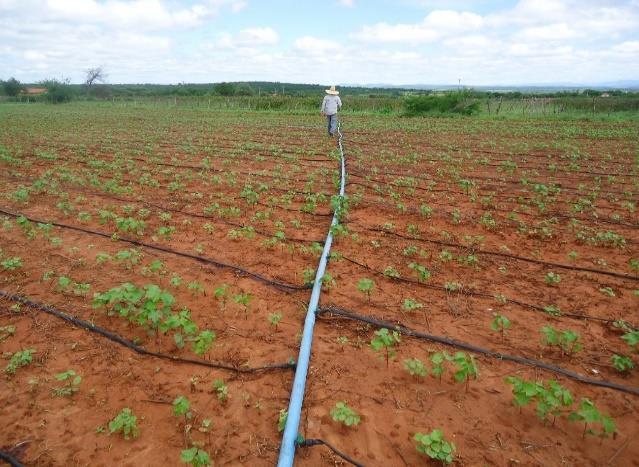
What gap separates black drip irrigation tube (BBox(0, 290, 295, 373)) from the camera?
9.62 feet

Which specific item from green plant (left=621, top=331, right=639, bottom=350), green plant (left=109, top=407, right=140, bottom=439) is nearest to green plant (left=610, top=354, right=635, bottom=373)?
green plant (left=621, top=331, right=639, bottom=350)

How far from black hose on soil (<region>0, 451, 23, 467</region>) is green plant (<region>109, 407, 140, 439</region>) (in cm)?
46

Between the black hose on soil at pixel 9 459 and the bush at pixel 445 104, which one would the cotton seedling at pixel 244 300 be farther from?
the bush at pixel 445 104

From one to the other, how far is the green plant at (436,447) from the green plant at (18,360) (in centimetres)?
277

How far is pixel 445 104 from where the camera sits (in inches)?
988

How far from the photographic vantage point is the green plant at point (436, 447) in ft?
7.09

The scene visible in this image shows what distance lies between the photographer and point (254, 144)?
13.4 metres

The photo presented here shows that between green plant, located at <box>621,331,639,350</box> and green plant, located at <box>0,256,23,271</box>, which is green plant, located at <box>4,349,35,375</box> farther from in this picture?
green plant, located at <box>621,331,639,350</box>

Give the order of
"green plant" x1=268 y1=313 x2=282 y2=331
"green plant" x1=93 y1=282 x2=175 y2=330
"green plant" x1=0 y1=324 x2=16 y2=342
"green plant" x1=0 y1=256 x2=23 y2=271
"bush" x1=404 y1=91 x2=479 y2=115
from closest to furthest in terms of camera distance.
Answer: "green plant" x1=93 y1=282 x2=175 y2=330
"green plant" x1=0 y1=324 x2=16 y2=342
"green plant" x1=268 y1=313 x2=282 y2=331
"green plant" x1=0 y1=256 x2=23 y2=271
"bush" x1=404 y1=91 x2=479 y2=115

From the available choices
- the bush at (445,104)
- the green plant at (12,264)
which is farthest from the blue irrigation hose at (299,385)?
the bush at (445,104)

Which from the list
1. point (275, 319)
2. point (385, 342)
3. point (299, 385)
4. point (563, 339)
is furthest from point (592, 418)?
point (275, 319)

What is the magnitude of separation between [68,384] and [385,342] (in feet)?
7.21

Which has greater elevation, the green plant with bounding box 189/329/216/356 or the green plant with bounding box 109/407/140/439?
the green plant with bounding box 189/329/216/356

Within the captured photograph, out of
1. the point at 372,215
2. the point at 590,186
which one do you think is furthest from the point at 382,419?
the point at 590,186
